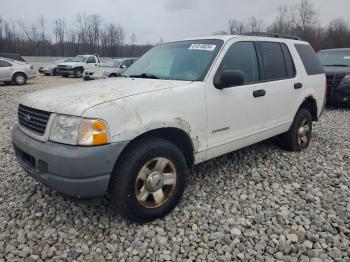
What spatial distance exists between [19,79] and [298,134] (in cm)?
1577

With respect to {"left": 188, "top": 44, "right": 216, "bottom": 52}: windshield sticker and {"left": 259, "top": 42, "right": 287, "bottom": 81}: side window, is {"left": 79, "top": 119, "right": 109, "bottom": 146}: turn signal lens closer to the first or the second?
{"left": 188, "top": 44, "right": 216, "bottom": 52}: windshield sticker

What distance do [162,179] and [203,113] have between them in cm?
81

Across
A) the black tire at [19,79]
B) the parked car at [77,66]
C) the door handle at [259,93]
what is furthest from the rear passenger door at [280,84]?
the parked car at [77,66]

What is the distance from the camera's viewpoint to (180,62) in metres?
3.70

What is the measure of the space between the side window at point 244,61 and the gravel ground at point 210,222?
1.30 m

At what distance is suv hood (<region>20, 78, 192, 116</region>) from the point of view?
265 centimetres

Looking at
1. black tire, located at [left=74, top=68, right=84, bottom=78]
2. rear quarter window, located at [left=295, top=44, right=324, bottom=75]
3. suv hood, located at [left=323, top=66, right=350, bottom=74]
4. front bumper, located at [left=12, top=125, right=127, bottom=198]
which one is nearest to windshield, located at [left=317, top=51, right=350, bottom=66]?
suv hood, located at [left=323, top=66, right=350, bottom=74]

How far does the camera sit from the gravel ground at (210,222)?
2.62 m

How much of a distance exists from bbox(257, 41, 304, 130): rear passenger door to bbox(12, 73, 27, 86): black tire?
15589mm

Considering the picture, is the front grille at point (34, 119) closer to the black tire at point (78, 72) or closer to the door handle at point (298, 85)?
the door handle at point (298, 85)

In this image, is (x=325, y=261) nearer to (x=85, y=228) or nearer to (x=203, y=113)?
(x=203, y=113)

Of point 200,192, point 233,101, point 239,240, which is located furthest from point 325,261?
point 233,101

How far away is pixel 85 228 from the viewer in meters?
2.95

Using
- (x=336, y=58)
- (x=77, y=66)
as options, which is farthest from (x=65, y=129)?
(x=77, y=66)
